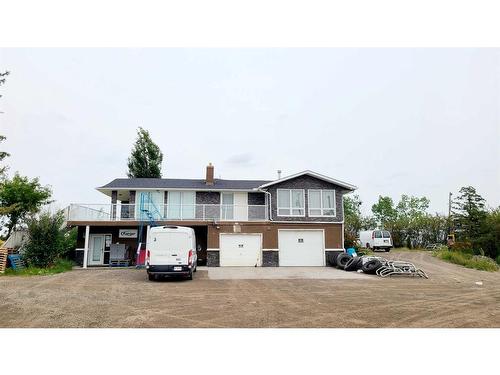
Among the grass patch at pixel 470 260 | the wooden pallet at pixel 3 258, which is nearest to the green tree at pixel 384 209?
the grass patch at pixel 470 260

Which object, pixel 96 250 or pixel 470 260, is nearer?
pixel 470 260

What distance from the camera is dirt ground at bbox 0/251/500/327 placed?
26.3ft

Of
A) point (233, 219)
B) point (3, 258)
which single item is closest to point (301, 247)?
point (233, 219)

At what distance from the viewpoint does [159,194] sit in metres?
24.7

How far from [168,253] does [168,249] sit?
0.56 ft

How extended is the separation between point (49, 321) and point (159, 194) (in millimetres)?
16998

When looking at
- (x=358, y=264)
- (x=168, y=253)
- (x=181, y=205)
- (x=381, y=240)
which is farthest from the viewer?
(x=381, y=240)

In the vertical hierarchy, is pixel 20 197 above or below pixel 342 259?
above

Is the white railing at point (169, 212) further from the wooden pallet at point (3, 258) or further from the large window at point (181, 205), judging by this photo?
the wooden pallet at point (3, 258)

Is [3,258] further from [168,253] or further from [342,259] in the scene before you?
[342,259]

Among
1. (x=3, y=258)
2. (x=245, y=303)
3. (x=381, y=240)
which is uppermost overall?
(x=381, y=240)

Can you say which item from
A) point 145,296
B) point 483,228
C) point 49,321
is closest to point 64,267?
point 145,296

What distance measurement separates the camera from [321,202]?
2359 centimetres

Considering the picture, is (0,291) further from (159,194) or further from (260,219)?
(260,219)
